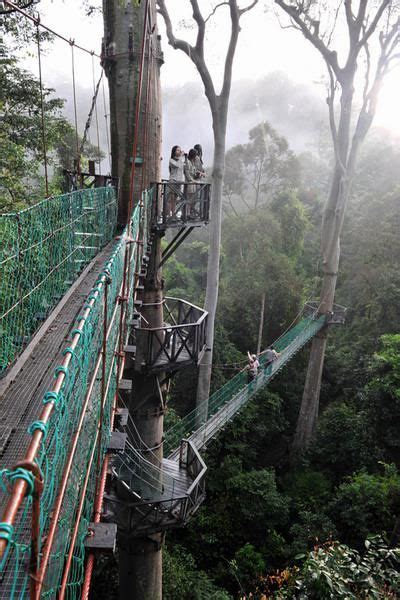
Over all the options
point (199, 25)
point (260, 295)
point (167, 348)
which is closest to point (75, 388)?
point (167, 348)

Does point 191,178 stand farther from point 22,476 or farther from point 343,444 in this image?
point 343,444

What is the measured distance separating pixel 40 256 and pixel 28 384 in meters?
1.04

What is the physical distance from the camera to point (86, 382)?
1.58 metres

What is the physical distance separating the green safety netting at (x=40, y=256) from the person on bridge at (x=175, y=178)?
3.45 feet

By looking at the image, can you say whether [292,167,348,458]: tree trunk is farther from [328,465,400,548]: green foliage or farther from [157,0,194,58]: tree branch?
[157,0,194,58]: tree branch

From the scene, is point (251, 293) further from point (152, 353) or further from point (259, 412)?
point (152, 353)

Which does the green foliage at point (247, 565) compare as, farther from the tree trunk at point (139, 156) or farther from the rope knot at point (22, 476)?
the rope knot at point (22, 476)

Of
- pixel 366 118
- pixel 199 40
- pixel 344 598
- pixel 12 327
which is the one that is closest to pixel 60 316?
pixel 12 327

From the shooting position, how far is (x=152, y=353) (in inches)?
195

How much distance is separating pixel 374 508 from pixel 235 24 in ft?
27.3

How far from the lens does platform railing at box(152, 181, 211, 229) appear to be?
521 cm

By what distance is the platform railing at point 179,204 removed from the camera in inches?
205

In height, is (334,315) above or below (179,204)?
below

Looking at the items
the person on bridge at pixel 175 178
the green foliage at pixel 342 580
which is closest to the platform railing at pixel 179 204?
the person on bridge at pixel 175 178
